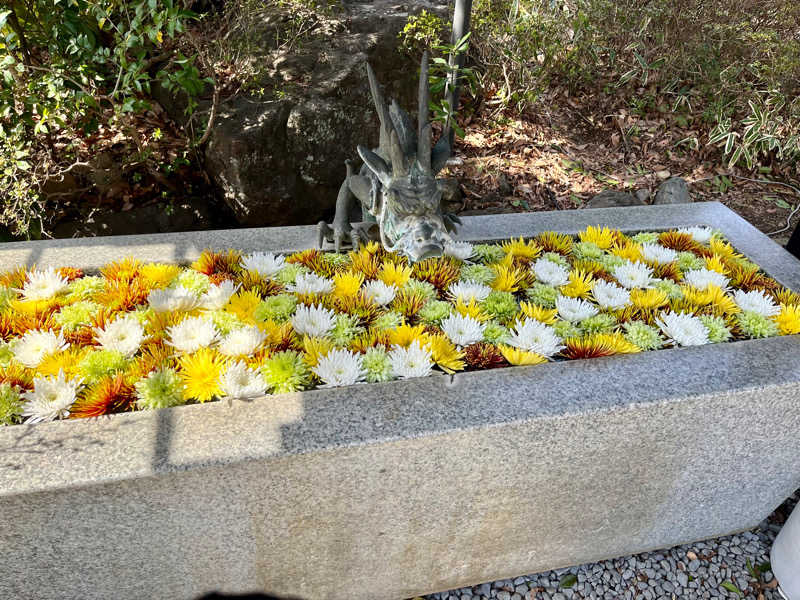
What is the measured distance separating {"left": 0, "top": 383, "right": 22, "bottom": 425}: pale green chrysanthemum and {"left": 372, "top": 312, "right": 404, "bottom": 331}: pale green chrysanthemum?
43.2 inches

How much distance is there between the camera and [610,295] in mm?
2182

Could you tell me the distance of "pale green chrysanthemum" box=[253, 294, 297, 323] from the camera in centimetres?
199

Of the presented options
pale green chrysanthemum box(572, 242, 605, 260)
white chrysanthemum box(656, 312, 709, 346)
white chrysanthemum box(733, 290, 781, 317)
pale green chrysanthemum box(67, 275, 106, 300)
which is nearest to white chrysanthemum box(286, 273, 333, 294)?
pale green chrysanthemum box(67, 275, 106, 300)

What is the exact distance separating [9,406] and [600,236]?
7.91 feet

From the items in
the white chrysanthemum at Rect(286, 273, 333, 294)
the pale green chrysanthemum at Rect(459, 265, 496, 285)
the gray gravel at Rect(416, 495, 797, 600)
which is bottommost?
the gray gravel at Rect(416, 495, 797, 600)

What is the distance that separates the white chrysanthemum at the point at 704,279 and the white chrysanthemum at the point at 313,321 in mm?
1527

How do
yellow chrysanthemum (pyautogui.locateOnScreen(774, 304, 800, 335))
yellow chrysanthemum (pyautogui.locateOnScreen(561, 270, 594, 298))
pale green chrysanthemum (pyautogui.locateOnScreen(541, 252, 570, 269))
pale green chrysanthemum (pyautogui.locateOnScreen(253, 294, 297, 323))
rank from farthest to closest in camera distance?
pale green chrysanthemum (pyautogui.locateOnScreen(541, 252, 570, 269))
yellow chrysanthemum (pyautogui.locateOnScreen(561, 270, 594, 298))
yellow chrysanthemum (pyautogui.locateOnScreen(774, 304, 800, 335))
pale green chrysanthemum (pyautogui.locateOnScreen(253, 294, 297, 323))

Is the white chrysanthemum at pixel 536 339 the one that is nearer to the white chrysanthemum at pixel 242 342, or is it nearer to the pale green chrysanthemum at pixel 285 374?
the pale green chrysanthemum at pixel 285 374

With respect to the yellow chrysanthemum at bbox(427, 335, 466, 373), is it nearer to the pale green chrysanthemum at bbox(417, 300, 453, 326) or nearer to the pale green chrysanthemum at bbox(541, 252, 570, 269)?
the pale green chrysanthemum at bbox(417, 300, 453, 326)

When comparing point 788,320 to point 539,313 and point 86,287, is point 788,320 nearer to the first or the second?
point 539,313

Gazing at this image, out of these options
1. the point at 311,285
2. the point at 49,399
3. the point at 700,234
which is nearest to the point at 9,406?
the point at 49,399

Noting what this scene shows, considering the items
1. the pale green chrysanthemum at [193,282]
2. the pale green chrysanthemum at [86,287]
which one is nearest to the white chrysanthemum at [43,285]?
the pale green chrysanthemum at [86,287]

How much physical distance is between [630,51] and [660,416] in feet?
16.6

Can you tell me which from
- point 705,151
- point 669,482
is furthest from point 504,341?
point 705,151
